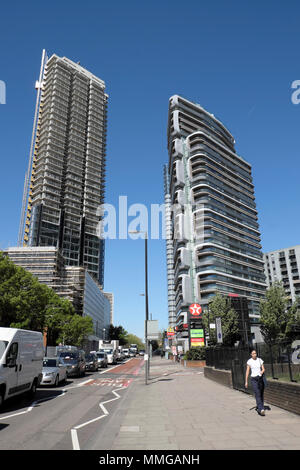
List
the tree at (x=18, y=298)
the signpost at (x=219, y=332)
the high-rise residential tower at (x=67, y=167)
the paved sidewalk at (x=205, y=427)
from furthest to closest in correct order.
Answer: the high-rise residential tower at (x=67, y=167), the tree at (x=18, y=298), the signpost at (x=219, y=332), the paved sidewalk at (x=205, y=427)

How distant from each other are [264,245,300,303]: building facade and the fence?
11164 centimetres

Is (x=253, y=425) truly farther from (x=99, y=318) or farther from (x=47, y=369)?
(x=99, y=318)

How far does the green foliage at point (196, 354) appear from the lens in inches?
1558

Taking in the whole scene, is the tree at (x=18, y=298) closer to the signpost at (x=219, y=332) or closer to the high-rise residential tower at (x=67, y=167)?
the signpost at (x=219, y=332)

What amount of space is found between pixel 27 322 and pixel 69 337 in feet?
92.7

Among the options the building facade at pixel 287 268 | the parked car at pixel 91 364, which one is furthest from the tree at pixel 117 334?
the parked car at pixel 91 364

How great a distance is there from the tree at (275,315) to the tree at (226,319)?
4786 mm

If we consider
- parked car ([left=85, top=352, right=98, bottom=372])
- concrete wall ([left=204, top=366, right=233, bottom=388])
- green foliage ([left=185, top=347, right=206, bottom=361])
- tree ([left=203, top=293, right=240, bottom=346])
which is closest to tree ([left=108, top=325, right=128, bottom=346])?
tree ([left=203, top=293, right=240, bottom=346])

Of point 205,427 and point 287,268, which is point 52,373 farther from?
point 287,268

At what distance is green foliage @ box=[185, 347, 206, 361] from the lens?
39.6 meters

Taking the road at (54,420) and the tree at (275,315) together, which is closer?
the road at (54,420)

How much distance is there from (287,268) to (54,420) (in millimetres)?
128490

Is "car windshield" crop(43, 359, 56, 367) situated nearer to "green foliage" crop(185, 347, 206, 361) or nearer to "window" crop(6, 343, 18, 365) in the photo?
"window" crop(6, 343, 18, 365)

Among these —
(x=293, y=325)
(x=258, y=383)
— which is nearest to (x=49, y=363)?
(x=258, y=383)
